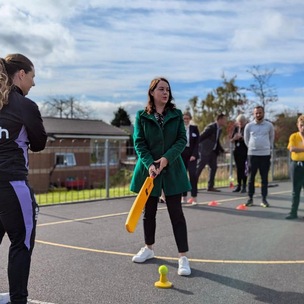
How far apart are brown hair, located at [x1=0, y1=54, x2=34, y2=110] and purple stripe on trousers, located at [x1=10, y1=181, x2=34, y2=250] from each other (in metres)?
0.59

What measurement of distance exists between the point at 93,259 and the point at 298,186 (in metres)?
4.20

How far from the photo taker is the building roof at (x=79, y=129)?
41.1 m

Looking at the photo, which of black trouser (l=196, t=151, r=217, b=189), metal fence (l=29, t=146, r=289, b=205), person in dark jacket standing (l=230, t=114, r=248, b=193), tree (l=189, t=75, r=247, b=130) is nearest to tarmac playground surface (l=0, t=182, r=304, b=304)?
metal fence (l=29, t=146, r=289, b=205)

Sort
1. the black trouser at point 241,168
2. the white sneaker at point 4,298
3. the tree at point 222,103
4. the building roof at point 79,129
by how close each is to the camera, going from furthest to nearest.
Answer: the building roof at point 79,129, the tree at point 222,103, the black trouser at point 241,168, the white sneaker at point 4,298

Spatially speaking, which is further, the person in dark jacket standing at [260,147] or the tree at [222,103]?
the tree at [222,103]

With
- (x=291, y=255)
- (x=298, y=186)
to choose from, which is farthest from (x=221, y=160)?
(x=291, y=255)

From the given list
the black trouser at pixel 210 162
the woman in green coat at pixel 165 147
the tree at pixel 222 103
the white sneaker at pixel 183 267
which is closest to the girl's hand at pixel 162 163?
the woman in green coat at pixel 165 147

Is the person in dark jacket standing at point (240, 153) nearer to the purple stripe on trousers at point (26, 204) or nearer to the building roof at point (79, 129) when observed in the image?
the purple stripe on trousers at point (26, 204)

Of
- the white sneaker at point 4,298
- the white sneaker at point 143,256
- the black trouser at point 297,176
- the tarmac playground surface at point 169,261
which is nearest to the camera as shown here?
the white sneaker at point 4,298

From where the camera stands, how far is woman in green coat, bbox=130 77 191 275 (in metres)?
4.73

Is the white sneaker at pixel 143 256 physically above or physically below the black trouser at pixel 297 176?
below

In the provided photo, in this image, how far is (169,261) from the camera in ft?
16.8

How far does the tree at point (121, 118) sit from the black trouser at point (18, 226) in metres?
78.6

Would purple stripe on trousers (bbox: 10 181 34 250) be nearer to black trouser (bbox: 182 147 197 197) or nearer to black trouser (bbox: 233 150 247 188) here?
black trouser (bbox: 182 147 197 197)
